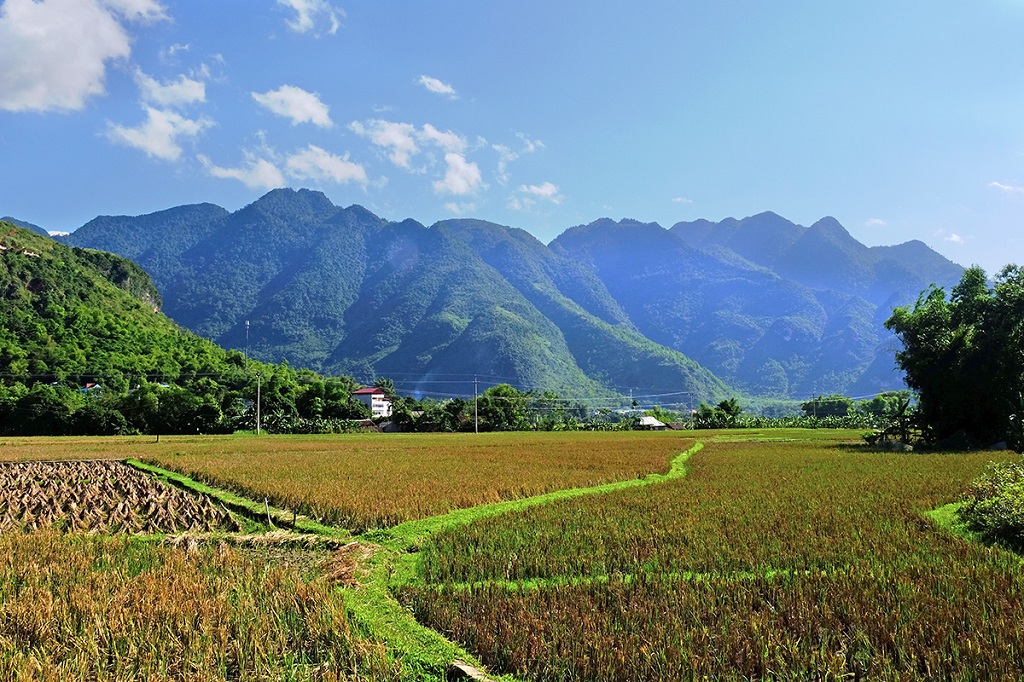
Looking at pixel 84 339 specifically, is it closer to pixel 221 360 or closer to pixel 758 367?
pixel 221 360

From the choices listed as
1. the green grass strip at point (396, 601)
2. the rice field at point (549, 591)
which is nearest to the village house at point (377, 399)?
the rice field at point (549, 591)

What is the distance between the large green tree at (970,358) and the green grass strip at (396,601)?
69.7ft

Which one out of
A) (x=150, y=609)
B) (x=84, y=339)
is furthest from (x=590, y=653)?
(x=84, y=339)

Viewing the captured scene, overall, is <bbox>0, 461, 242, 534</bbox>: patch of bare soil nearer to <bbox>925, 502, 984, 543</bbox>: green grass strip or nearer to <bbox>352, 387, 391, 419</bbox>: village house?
<bbox>925, 502, 984, 543</bbox>: green grass strip

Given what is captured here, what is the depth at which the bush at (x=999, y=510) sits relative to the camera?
350 inches

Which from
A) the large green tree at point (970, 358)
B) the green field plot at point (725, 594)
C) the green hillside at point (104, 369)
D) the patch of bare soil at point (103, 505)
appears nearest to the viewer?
the green field plot at point (725, 594)

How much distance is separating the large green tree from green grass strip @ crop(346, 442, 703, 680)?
2126cm

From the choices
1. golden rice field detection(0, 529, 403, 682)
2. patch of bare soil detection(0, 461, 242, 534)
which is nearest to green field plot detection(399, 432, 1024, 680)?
golden rice field detection(0, 529, 403, 682)

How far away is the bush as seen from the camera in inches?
350

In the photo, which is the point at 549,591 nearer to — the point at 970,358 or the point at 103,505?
the point at 103,505

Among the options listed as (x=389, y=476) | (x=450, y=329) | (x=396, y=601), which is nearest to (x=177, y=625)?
(x=396, y=601)

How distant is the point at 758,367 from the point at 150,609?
182 m

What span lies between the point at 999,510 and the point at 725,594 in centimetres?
611

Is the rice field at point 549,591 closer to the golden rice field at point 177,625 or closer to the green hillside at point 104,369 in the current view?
the golden rice field at point 177,625
